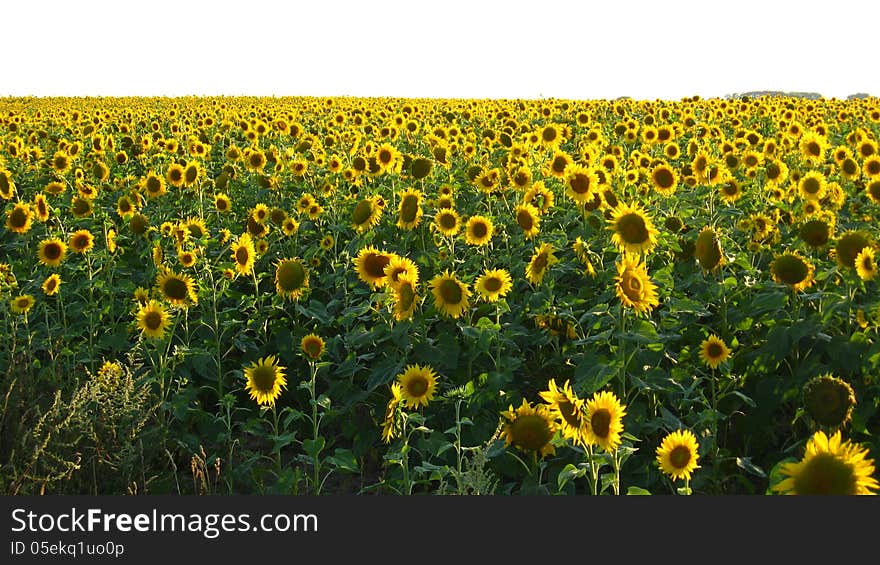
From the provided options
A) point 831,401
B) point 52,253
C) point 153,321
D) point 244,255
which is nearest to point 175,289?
point 153,321

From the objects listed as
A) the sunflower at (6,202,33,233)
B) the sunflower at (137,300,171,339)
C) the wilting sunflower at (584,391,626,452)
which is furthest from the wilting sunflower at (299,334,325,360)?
the sunflower at (6,202,33,233)

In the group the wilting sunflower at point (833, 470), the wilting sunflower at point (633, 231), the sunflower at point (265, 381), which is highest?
the wilting sunflower at point (633, 231)

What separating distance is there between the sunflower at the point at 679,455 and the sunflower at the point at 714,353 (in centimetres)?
115

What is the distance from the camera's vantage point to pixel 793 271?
464 cm

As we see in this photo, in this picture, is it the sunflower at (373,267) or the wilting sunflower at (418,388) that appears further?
the sunflower at (373,267)

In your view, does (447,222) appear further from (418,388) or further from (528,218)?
(418,388)

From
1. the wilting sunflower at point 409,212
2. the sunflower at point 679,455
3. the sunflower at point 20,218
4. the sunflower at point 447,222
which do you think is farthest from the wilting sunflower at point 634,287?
the sunflower at point 20,218

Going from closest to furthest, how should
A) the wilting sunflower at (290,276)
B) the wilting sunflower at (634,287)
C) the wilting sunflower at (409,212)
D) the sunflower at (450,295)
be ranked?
the wilting sunflower at (634,287)
the sunflower at (450,295)
the wilting sunflower at (290,276)
the wilting sunflower at (409,212)

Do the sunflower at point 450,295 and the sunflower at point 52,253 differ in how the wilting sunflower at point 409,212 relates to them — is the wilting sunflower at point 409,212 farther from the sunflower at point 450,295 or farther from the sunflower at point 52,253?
the sunflower at point 52,253

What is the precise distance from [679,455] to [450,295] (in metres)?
1.97

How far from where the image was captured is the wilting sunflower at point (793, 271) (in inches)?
183

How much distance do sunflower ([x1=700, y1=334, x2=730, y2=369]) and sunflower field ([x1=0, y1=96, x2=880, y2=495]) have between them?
0.02m

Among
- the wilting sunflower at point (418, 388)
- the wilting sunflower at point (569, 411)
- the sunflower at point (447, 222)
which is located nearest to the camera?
the wilting sunflower at point (569, 411)

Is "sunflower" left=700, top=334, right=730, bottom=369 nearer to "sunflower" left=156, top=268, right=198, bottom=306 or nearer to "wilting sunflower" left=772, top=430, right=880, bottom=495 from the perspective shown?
"wilting sunflower" left=772, top=430, right=880, bottom=495
